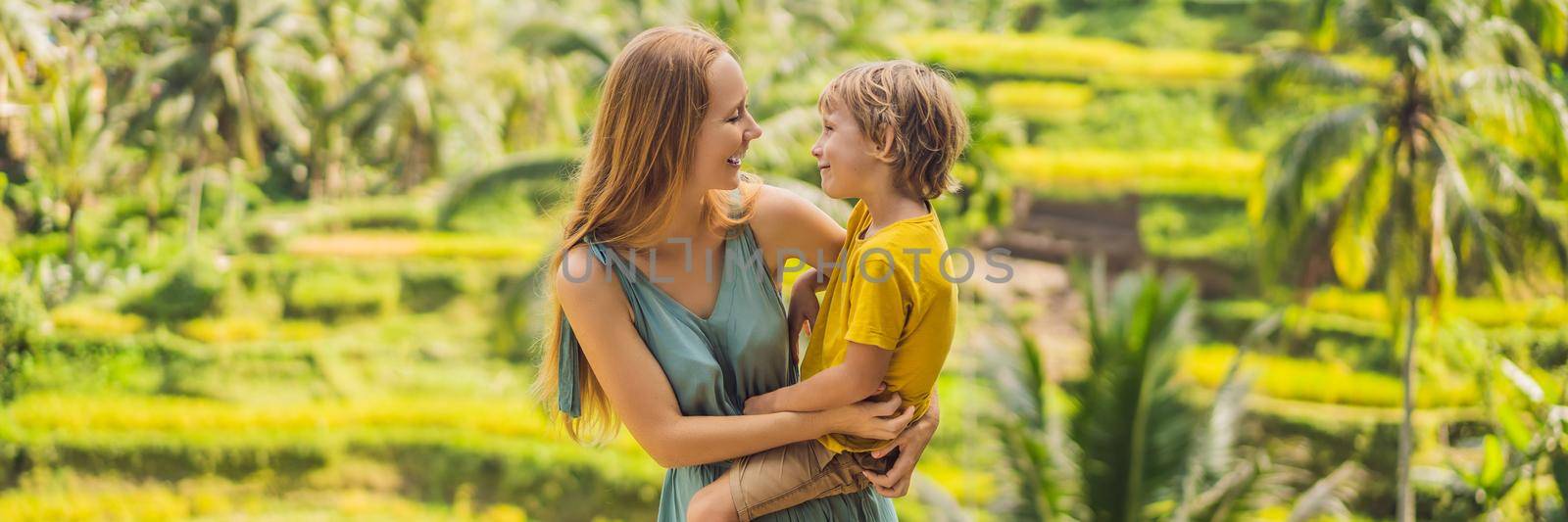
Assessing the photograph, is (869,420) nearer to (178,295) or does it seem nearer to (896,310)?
(896,310)

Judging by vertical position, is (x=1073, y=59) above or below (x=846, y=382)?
below

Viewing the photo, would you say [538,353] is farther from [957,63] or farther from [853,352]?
[957,63]

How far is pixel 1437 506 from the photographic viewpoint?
10812 mm

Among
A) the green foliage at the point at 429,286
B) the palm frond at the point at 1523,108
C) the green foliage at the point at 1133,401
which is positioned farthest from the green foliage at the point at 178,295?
the palm frond at the point at 1523,108

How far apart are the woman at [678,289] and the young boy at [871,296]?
4cm

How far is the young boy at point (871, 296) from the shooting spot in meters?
1.46

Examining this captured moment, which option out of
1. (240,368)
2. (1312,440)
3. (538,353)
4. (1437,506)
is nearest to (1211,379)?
(1312,440)

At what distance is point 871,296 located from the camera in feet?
4.74

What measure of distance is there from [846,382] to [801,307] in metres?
0.25

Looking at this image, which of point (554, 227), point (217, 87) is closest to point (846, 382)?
point (554, 227)

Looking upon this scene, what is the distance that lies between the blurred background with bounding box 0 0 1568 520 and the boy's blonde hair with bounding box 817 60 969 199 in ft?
12.9

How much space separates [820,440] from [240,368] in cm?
1168

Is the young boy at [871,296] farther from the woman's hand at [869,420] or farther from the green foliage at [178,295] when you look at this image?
the green foliage at [178,295]

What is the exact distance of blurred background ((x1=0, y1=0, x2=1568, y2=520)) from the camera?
9203 millimetres
